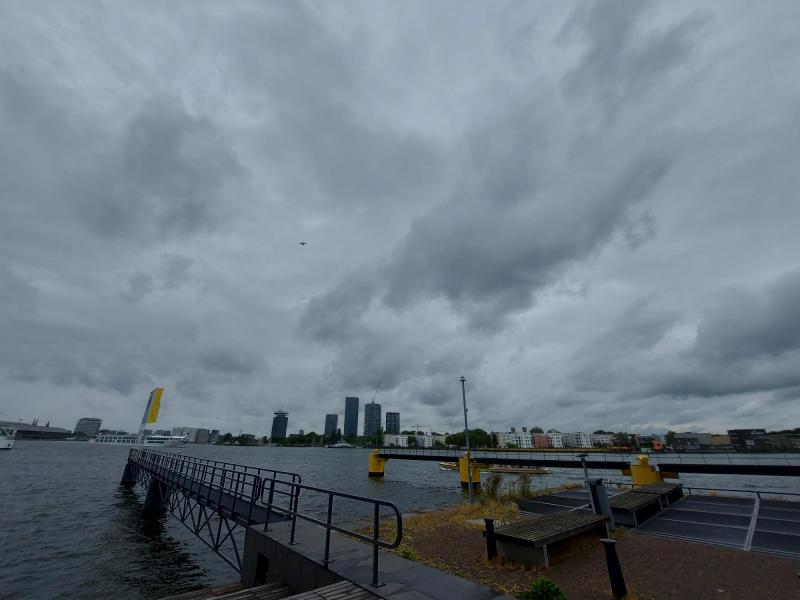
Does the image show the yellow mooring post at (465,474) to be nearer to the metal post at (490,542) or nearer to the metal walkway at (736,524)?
the metal walkway at (736,524)

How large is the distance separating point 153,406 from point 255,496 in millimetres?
88187

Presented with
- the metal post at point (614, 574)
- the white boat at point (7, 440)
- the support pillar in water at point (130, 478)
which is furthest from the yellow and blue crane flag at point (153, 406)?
the metal post at point (614, 574)

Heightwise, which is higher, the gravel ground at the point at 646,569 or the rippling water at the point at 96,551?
the gravel ground at the point at 646,569

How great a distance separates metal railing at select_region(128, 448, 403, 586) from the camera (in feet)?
20.0

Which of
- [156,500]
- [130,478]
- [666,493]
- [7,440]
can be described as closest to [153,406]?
[7,440]

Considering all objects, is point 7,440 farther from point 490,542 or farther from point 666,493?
point 666,493

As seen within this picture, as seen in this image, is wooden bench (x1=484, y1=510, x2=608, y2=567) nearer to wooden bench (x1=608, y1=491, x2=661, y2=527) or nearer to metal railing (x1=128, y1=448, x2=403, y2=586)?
metal railing (x1=128, y1=448, x2=403, y2=586)

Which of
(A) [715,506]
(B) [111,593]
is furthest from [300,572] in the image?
(A) [715,506]

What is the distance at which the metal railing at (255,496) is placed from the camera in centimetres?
610

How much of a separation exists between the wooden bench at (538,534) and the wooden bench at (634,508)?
10.6 ft

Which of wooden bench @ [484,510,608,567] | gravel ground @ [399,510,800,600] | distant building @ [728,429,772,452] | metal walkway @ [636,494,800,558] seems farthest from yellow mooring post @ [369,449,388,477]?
distant building @ [728,429,772,452]

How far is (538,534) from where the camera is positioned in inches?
338

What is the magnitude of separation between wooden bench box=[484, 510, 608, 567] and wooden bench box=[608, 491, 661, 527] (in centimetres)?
322

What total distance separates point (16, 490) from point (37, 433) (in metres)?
237
